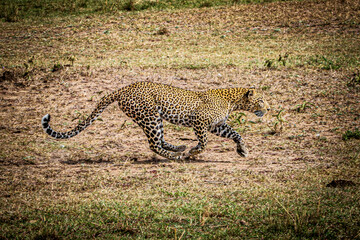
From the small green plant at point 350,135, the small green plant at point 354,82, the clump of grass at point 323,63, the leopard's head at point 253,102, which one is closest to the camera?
the leopard's head at point 253,102

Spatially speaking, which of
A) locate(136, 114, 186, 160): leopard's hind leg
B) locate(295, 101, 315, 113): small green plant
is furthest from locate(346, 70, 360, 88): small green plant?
locate(136, 114, 186, 160): leopard's hind leg

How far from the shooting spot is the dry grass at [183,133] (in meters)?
5.40

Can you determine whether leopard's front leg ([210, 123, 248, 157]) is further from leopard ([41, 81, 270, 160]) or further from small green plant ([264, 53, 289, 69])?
small green plant ([264, 53, 289, 69])

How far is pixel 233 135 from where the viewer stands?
817 cm

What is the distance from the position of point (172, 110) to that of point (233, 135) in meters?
1.25

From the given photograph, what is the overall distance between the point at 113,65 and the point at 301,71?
5.53m

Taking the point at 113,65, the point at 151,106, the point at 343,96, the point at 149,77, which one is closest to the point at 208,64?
the point at 149,77

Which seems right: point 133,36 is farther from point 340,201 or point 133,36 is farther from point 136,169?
point 340,201

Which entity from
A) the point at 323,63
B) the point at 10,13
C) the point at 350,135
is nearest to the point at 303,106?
the point at 350,135

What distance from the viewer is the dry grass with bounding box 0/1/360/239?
5398 millimetres

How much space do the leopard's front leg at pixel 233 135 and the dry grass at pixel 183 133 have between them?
15 centimetres

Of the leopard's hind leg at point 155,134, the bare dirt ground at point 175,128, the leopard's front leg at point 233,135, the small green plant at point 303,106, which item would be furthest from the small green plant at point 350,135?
the leopard's hind leg at point 155,134

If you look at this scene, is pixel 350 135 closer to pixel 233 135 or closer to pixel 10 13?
pixel 233 135

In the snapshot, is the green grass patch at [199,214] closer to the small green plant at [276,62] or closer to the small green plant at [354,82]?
the small green plant at [354,82]
